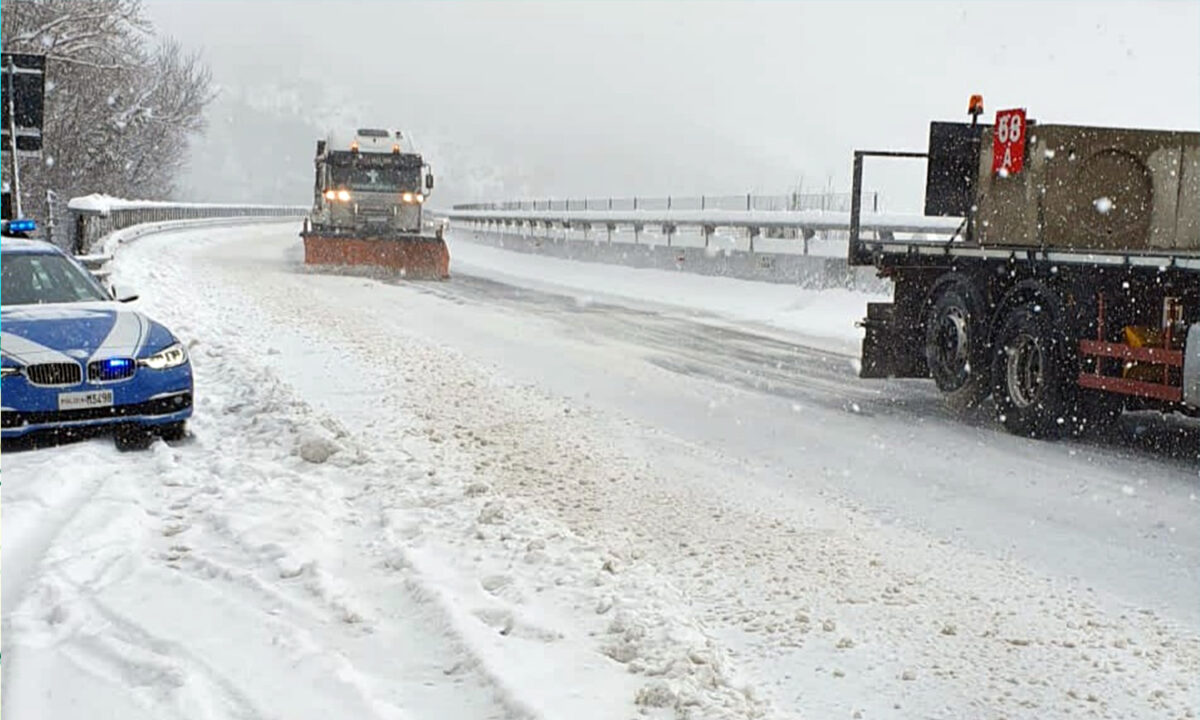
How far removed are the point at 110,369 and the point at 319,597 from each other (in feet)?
11.9

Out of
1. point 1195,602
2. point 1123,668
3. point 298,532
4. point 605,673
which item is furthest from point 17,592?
point 1195,602

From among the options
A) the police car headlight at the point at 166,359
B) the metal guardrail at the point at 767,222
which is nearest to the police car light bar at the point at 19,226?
the police car headlight at the point at 166,359

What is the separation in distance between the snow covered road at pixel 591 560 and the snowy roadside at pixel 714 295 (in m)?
6.24

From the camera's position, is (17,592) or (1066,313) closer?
(17,592)

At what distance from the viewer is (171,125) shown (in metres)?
63.7

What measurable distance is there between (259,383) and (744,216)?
17.1 meters

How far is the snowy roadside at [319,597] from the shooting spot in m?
3.91

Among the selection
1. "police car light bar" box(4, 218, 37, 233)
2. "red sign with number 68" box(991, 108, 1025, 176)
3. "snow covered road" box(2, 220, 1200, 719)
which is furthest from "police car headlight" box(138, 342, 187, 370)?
"red sign with number 68" box(991, 108, 1025, 176)

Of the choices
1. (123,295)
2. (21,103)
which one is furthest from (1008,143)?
(21,103)

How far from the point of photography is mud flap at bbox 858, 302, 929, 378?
10.9m

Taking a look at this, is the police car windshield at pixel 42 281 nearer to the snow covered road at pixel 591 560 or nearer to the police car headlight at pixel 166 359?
the police car headlight at pixel 166 359

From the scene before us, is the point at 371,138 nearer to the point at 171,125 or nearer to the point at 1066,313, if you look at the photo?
the point at 1066,313

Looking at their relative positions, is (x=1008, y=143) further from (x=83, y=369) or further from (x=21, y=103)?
(x=21, y=103)

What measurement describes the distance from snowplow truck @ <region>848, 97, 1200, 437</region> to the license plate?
6.72 m
